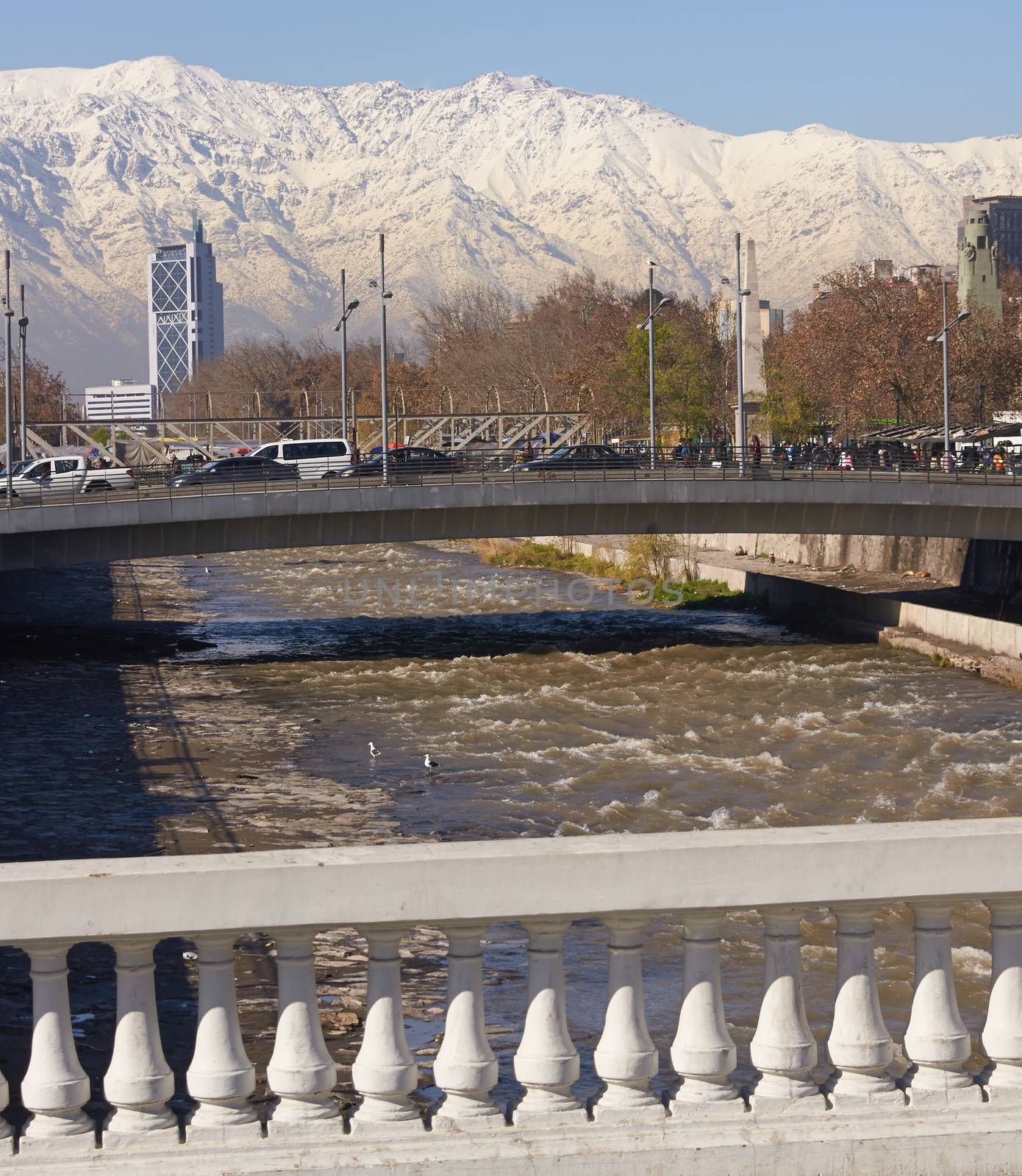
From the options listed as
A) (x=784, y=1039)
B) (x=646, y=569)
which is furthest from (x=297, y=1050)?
(x=646, y=569)

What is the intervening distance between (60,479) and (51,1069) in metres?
42.5

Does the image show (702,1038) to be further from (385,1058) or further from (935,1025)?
(385,1058)

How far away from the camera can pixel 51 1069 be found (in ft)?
13.9

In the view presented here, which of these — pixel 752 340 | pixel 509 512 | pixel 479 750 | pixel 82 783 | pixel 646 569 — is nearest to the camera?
pixel 82 783

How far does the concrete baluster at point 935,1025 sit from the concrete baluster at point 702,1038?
523 mm

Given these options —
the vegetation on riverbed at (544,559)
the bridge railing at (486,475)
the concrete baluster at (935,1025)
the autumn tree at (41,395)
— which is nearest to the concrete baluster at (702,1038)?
the concrete baluster at (935,1025)

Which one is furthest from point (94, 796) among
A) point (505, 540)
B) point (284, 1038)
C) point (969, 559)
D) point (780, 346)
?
point (780, 346)

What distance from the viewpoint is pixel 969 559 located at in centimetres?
4894

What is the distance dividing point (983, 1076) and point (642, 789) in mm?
19668

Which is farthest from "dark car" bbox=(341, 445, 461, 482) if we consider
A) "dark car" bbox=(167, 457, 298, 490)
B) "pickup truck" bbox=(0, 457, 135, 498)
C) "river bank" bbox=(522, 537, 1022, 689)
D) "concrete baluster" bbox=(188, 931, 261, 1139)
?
"concrete baluster" bbox=(188, 931, 261, 1139)

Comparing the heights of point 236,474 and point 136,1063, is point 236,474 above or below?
above

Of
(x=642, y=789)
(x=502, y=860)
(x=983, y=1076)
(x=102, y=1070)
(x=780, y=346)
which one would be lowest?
(x=642, y=789)

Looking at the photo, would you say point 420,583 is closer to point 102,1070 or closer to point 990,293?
point 102,1070

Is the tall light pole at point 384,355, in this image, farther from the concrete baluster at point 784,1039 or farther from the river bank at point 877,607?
the concrete baluster at point 784,1039
